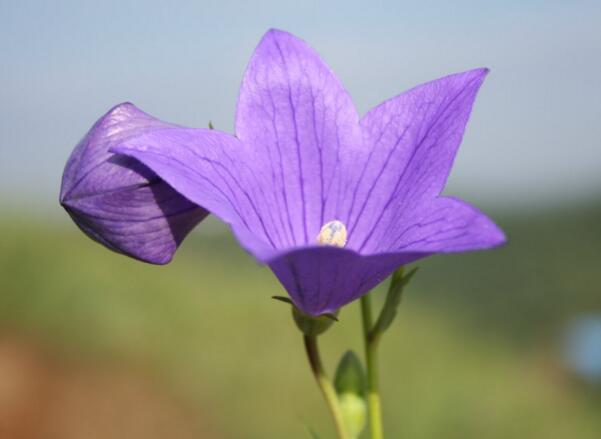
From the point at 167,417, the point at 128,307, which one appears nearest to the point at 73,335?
the point at 128,307

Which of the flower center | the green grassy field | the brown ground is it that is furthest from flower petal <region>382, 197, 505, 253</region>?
the brown ground

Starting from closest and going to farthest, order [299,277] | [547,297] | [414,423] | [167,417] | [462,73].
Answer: [299,277] < [462,73] < [414,423] < [167,417] < [547,297]

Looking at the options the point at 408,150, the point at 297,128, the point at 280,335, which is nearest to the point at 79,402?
the point at 280,335

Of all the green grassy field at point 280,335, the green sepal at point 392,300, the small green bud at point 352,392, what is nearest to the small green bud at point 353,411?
the small green bud at point 352,392

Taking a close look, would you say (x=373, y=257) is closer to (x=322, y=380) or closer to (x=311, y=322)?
(x=311, y=322)

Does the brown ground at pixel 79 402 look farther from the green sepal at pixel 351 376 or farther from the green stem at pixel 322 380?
the green stem at pixel 322 380

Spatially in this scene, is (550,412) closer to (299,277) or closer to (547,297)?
(547,297)

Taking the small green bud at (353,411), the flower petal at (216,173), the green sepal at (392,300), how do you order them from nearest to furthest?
the flower petal at (216,173), the green sepal at (392,300), the small green bud at (353,411)
